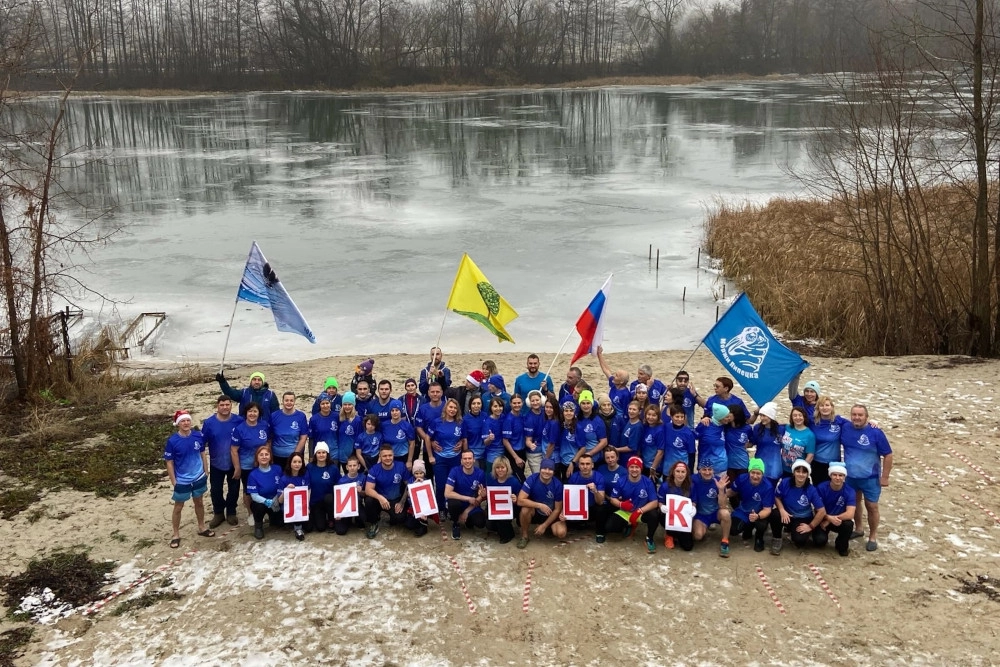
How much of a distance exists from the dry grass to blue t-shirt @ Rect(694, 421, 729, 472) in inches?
316

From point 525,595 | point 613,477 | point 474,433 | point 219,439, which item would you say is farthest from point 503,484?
point 219,439

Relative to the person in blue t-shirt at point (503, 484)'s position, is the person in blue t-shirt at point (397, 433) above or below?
above

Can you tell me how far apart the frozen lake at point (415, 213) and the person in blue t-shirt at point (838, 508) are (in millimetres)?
8332

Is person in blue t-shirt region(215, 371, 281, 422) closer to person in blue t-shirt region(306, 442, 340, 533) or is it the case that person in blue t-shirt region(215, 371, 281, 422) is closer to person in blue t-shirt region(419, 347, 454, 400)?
person in blue t-shirt region(306, 442, 340, 533)

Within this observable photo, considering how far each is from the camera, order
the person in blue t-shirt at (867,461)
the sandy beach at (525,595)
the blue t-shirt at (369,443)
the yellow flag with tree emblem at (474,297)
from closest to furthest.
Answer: the sandy beach at (525,595), the person in blue t-shirt at (867,461), the blue t-shirt at (369,443), the yellow flag with tree emblem at (474,297)

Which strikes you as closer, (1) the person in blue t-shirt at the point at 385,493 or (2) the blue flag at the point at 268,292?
(1) the person in blue t-shirt at the point at 385,493

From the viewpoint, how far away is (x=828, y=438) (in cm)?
887

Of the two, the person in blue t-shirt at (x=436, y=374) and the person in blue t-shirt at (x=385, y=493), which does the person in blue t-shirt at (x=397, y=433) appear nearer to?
the person in blue t-shirt at (x=385, y=493)

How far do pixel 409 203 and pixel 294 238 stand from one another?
214 inches

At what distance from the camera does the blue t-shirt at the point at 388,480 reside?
9.12m

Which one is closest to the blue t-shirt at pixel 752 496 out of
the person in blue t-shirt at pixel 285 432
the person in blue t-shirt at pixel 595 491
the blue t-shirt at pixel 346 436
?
the person in blue t-shirt at pixel 595 491

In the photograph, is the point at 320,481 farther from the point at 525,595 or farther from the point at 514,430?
the point at 525,595

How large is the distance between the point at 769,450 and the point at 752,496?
583 millimetres

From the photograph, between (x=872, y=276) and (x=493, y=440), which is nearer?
(x=493, y=440)
